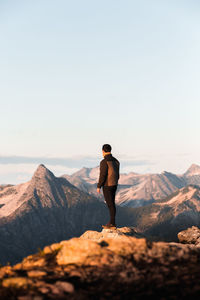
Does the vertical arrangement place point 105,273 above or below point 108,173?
below

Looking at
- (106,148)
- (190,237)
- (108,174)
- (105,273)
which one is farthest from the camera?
(190,237)

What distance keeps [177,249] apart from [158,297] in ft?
10.4

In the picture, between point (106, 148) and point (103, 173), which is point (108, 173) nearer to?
point (103, 173)

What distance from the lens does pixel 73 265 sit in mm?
10664

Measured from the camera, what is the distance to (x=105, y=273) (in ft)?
32.6

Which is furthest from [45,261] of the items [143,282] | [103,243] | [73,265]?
[143,282]

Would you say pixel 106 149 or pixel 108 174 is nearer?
pixel 108 174

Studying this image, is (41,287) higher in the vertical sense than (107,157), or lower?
Answer: lower

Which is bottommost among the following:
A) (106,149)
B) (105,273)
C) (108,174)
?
(105,273)

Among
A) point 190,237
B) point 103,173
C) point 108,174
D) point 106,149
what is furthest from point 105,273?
point 190,237

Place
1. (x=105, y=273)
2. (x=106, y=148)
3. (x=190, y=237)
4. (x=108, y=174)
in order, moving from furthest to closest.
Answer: (x=190, y=237), (x=106, y=148), (x=108, y=174), (x=105, y=273)

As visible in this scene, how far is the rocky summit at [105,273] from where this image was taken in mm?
8906

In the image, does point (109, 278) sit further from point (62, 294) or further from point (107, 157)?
point (107, 157)

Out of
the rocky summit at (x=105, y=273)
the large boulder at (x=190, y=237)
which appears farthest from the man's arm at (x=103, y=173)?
the large boulder at (x=190, y=237)
